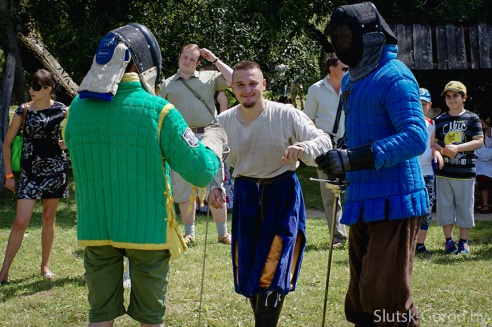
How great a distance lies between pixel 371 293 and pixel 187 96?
4267mm

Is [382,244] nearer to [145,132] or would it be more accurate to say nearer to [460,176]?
[145,132]

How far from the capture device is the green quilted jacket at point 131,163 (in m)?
3.88

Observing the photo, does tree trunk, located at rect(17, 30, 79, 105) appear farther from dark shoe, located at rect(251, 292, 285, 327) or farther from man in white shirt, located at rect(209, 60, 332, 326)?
dark shoe, located at rect(251, 292, 285, 327)

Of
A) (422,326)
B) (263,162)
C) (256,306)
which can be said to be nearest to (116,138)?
(263,162)

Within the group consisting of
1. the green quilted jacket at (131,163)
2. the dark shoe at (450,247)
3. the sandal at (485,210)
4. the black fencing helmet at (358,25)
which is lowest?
the dark shoe at (450,247)

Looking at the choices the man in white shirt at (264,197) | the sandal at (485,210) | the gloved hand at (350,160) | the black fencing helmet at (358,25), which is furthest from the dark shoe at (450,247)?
the gloved hand at (350,160)

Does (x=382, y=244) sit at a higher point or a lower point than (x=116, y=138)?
lower

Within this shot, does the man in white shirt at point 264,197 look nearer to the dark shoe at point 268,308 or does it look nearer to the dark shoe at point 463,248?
the dark shoe at point 268,308

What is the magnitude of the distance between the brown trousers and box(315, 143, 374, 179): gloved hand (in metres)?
0.41

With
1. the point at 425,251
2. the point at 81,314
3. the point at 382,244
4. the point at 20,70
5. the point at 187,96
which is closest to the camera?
the point at 382,244

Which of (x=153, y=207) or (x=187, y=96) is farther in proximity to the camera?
(x=187, y=96)

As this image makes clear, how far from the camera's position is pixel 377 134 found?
414cm

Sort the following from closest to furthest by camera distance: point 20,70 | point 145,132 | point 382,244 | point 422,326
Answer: point 145,132, point 382,244, point 422,326, point 20,70

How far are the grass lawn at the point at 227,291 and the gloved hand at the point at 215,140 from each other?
1.81m
